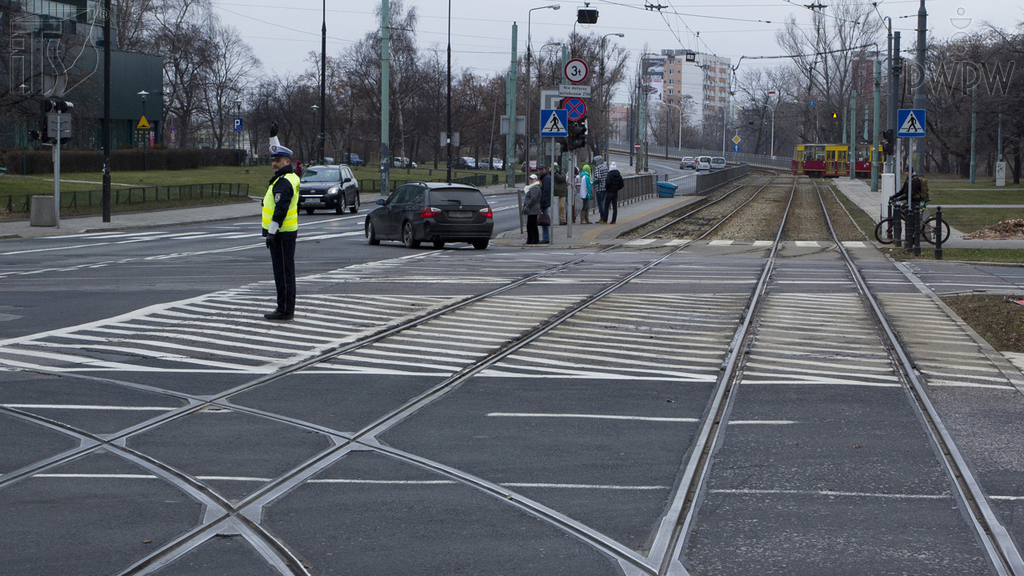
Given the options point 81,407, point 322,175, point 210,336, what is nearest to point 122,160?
point 322,175

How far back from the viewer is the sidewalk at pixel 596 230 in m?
25.8

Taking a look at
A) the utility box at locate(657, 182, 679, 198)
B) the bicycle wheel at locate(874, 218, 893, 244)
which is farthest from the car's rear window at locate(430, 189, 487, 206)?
the utility box at locate(657, 182, 679, 198)

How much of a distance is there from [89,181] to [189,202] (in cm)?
1073

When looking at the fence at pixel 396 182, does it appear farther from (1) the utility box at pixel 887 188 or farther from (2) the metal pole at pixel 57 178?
(1) the utility box at pixel 887 188

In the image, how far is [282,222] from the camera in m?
11.6

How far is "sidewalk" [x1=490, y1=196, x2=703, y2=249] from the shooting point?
25.8 meters

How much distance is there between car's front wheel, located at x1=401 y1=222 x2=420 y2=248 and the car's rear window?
860 millimetres

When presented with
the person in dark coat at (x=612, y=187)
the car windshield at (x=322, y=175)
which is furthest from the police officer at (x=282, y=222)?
the car windshield at (x=322, y=175)

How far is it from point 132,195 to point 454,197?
20.8 meters

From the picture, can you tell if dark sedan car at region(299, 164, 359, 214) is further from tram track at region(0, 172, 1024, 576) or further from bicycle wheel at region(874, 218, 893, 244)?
tram track at region(0, 172, 1024, 576)

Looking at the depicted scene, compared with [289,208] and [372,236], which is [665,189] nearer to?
[372,236]

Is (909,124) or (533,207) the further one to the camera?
(533,207)

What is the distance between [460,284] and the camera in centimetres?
1599

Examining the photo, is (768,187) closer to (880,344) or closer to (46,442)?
(880,344)
